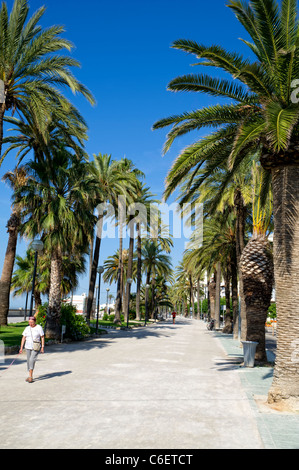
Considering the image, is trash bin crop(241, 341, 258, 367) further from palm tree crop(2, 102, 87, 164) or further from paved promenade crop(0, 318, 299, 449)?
palm tree crop(2, 102, 87, 164)

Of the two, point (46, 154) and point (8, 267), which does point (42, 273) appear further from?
point (46, 154)

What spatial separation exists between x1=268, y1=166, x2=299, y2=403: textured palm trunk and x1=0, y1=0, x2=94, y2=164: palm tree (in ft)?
31.7

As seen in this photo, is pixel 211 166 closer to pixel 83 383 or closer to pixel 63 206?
pixel 83 383

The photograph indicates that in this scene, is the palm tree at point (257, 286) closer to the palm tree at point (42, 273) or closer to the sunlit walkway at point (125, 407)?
the sunlit walkway at point (125, 407)

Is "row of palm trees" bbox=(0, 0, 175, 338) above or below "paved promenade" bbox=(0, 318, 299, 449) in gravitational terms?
above

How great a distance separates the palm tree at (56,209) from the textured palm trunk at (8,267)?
536cm

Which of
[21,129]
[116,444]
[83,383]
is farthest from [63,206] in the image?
[116,444]

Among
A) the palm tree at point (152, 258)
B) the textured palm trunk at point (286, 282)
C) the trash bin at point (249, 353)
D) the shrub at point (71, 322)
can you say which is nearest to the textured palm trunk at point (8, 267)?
the shrub at point (71, 322)

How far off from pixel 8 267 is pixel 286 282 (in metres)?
19.7

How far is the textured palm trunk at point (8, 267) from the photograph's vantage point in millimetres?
23828

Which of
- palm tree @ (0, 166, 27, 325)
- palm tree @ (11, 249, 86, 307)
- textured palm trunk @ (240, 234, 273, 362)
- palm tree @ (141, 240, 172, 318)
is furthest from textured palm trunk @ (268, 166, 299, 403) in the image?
palm tree @ (141, 240, 172, 318)

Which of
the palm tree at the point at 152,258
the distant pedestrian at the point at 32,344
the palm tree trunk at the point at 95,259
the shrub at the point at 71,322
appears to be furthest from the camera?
the palm tree at the point at 152,258

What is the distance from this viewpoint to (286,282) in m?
7.98

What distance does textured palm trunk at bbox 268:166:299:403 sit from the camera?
765 cm
